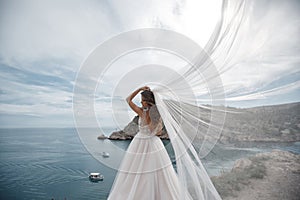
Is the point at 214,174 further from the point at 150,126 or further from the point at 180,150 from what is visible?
the point at 150,126

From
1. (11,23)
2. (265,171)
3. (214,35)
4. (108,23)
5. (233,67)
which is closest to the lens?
(214,35)

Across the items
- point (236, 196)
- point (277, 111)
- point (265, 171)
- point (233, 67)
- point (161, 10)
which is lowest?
point (236, 196)

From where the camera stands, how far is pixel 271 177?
232 centimetres

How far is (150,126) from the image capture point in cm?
186

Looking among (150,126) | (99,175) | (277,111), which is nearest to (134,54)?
(150,126)

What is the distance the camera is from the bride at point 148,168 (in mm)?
1731

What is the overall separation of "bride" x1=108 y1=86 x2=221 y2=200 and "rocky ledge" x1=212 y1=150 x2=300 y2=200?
77 centimetres

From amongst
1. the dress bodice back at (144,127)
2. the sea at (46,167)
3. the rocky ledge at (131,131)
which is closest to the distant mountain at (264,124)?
the rocky ledge at (131,131)

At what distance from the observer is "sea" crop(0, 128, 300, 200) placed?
3068 millimetres

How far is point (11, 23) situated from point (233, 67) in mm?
2775

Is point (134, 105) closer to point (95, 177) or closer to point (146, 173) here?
point (146, 173)

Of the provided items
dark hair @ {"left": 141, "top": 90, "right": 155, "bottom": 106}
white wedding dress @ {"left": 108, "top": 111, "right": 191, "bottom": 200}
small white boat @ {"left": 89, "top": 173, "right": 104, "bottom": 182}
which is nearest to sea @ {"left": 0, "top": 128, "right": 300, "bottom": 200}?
small white boat @ {"left": 89, "top": 173, "right": 104, "bottom": 182}

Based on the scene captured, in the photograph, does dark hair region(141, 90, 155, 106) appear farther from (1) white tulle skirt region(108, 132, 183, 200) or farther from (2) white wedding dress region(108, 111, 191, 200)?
(1) white tulle skirt region(108, 132, 183, 200)

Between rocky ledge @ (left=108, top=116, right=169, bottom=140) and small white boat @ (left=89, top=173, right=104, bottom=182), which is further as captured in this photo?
small white boat @ (left=89, top=173, right=104, bottom=182)
